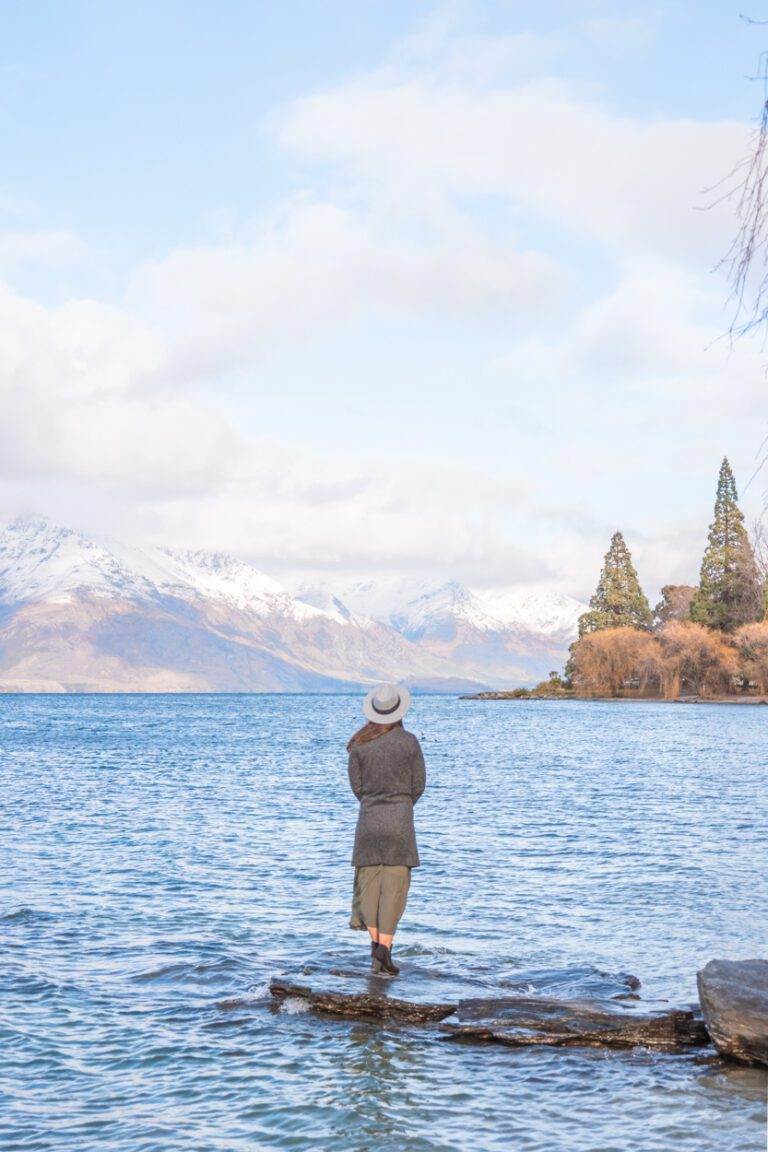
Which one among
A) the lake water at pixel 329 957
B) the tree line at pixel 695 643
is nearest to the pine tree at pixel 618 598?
the tree line at pixel 695 643

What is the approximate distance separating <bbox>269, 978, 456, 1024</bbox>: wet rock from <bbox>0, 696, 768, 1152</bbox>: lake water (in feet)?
0.81

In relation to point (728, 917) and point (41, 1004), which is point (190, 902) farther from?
point (728, 917)

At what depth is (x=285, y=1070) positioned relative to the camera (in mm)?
10852

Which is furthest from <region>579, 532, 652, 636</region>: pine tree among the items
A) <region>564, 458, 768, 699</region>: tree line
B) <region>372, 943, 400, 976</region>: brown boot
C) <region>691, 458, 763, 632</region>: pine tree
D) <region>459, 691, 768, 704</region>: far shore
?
<region>372, 943, 400, 976</region>: brown boot

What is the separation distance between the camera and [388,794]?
1275 cm

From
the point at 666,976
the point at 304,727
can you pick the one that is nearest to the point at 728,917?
the point at 666,976

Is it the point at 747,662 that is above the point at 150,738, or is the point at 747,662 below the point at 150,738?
above

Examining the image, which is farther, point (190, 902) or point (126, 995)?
point (190, 902)

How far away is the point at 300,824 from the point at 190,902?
12013mm

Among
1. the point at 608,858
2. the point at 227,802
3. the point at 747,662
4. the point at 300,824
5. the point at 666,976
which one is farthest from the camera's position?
the point at 747,662

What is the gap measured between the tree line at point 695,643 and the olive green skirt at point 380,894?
4661 inches

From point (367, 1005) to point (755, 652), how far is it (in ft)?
417

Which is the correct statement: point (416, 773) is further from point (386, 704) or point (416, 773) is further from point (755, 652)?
point (755, 652)

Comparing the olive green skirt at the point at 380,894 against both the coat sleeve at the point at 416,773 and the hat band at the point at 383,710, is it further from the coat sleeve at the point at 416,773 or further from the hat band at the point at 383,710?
the hat band at the point at 383,710
